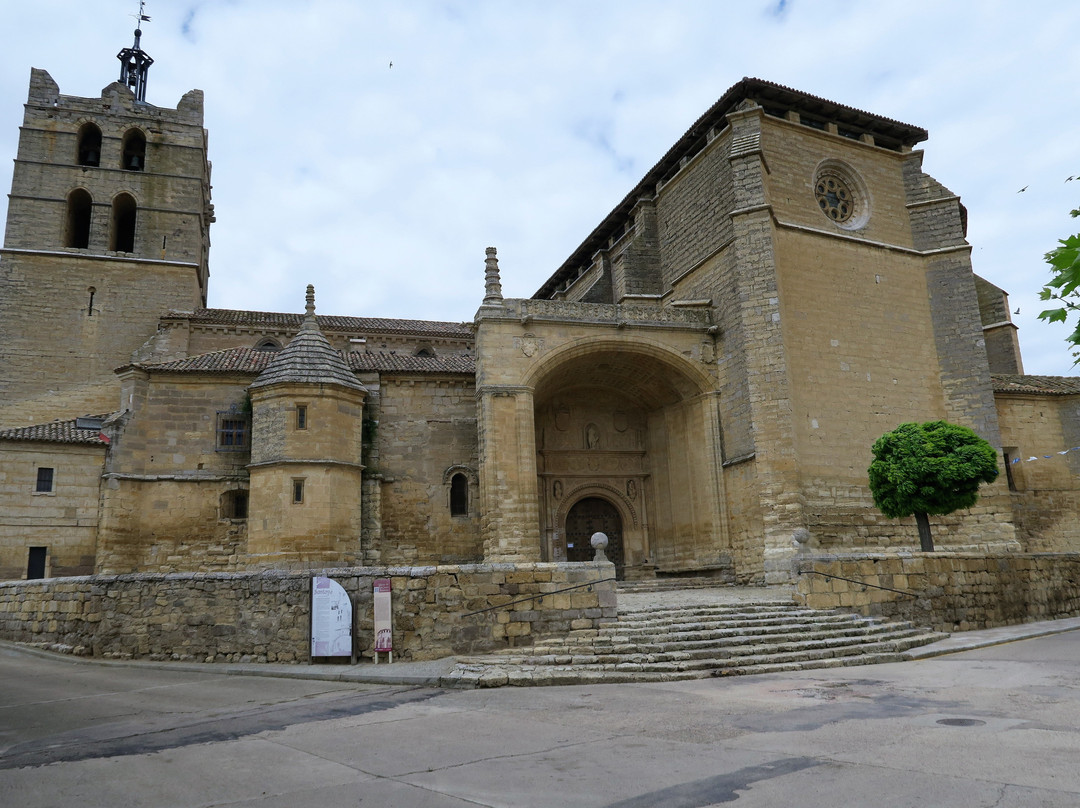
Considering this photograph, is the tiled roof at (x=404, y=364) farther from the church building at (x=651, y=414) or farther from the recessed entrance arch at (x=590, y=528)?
the recessed entrance arch at (x=590, y=528)

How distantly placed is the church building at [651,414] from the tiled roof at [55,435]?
2.7 inches

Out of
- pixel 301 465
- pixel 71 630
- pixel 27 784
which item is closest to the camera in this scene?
pixel 27 784

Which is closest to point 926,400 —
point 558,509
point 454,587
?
point 558,509

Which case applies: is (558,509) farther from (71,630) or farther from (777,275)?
(71,630)

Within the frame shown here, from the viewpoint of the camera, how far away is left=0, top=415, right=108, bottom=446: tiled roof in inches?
754

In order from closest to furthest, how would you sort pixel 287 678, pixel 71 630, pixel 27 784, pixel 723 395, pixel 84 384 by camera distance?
pixel 27 784
pixel 287 678
pixel 71 630
pixel 723 395
pixel 84 384

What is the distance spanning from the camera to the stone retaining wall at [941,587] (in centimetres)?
1220

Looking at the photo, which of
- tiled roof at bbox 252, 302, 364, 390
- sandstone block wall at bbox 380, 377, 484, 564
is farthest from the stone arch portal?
tiled roof at bbox 252, 302, 364, 390

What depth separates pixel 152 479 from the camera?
61.8 ft

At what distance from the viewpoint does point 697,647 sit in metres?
10.3

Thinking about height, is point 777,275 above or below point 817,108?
below

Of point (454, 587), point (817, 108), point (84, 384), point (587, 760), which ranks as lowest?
point (587, 760)

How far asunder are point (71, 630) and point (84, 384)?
53.6 ft

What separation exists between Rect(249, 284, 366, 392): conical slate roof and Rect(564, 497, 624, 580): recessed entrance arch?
23.6 ft
